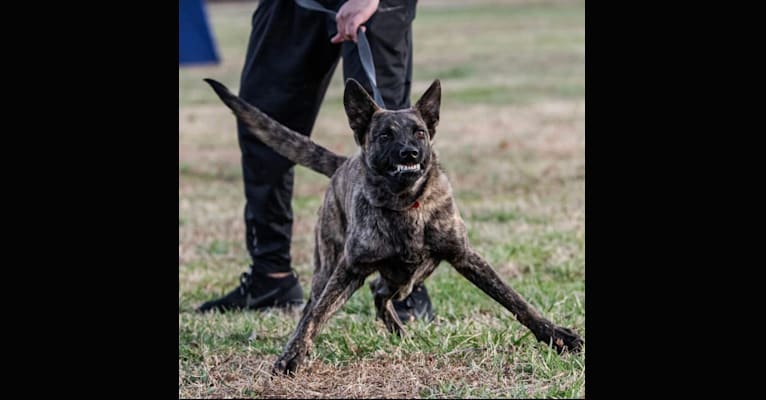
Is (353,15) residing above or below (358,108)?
above

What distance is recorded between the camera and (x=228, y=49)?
90.5ft

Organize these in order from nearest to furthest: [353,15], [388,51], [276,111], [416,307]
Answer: [353,15], [388,51], [416,307], [276,111]

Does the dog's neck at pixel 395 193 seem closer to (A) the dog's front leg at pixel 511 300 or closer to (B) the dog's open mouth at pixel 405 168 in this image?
(B) the dog's open mouth at pixel 405 168

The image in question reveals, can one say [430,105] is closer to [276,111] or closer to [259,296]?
[276,111]

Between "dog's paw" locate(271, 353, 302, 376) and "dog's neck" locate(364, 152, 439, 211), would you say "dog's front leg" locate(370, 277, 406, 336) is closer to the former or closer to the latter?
"dog's neck" locate(364, 152, 439, 211)

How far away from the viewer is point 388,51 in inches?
221

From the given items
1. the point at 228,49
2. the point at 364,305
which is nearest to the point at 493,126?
the point at 364,305

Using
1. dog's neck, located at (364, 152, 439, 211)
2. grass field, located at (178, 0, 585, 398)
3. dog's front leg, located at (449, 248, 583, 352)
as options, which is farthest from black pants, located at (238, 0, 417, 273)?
dog's front leg, located at (449, 248, 583, 352)

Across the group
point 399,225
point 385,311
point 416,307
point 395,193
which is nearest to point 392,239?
point 399,225

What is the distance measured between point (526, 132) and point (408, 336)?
8729 millimetres

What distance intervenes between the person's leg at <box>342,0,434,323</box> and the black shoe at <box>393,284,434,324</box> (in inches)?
1.7

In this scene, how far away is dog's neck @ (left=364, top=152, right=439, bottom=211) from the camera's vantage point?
4648mm

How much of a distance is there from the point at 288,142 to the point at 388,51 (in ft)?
2.40

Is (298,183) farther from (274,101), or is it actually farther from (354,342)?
(354,342)
